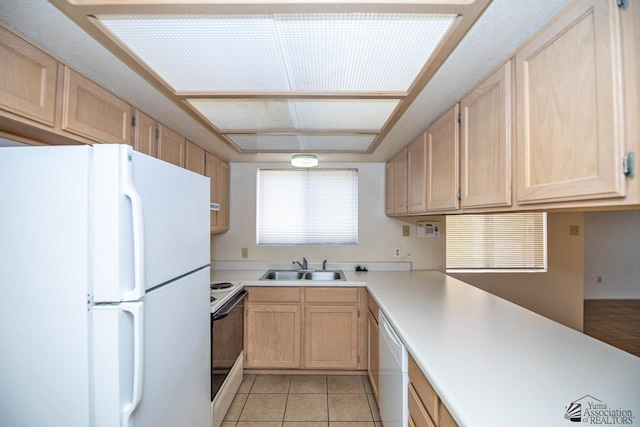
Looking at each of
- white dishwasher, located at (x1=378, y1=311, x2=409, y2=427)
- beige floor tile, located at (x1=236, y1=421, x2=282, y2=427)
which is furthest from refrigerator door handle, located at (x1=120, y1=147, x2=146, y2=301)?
beige floor tile, located at (x1=236, y1=421, x2=282, y2=427)

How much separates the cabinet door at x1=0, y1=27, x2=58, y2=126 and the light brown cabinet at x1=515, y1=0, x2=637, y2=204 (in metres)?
1.74

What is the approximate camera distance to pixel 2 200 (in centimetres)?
89

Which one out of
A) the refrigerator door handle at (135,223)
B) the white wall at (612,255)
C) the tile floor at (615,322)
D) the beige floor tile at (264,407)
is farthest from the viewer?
the white wall at (612,255)

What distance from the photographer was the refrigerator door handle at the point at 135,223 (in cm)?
89

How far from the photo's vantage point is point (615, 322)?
403 cm

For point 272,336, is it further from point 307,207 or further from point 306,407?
point 307,207

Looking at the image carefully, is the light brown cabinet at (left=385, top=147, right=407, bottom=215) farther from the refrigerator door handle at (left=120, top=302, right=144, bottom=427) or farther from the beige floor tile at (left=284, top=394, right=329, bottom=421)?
the refrigerator door handle at (left=120, top=302, right=144, bottom=427)

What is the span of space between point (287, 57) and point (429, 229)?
101 inches

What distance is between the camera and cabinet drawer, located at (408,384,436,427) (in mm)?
1051

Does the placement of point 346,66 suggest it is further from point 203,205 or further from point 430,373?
point 430,373

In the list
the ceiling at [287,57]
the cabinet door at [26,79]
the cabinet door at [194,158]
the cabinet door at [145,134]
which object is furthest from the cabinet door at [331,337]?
the cabinet door at [26,79]

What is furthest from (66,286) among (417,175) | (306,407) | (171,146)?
(417,175)

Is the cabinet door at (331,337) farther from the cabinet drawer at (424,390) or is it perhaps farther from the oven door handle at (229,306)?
the cabinet drawer at (424,390)

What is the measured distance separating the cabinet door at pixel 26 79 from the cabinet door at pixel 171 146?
0.72 metres
